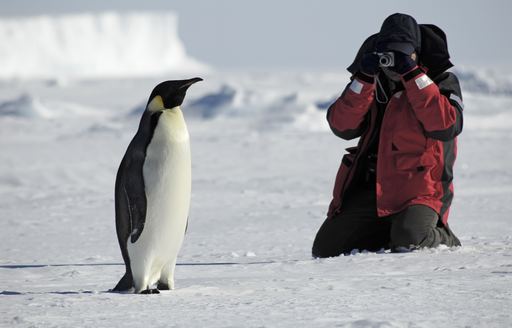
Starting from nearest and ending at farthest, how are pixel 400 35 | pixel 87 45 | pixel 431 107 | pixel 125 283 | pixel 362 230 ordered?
pixel 125 283
pixel 431 107
pixel 400 35
pixel 362 230
pixel 87 45

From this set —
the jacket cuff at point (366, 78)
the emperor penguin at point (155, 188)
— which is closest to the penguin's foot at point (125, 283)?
the emperor penguin at point (155, 188)

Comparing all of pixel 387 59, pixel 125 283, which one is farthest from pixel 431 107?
pixel 125 283

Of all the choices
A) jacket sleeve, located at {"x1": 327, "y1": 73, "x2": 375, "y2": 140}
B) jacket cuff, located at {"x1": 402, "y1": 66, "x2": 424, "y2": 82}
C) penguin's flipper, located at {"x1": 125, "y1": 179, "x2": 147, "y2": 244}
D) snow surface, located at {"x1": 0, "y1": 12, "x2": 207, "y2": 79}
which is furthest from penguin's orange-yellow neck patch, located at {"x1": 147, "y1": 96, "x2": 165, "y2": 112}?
snow surface, located at {"x1": 0, "y1": 12, "x2": 207, "y2": 79}

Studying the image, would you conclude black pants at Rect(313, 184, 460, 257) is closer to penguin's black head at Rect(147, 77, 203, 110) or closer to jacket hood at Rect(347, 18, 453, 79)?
jacket hood at Rect(347, 18, 453, 79)

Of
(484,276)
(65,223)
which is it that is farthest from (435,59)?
(65,223)

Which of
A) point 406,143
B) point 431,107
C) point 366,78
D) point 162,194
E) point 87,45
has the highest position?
point 87,45

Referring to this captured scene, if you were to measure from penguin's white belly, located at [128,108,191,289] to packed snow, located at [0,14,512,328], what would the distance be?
0.43 feet

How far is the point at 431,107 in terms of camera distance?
3.72m

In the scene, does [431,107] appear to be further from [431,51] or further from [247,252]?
[247,252]

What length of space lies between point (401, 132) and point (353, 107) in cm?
22

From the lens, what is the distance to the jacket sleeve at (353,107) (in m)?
3.86

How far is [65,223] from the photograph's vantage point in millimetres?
6520

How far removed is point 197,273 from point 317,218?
2625 millimetres

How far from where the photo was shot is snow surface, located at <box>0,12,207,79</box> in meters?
56.7
